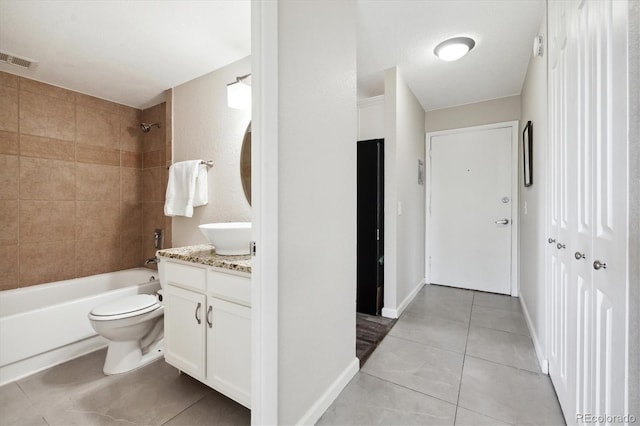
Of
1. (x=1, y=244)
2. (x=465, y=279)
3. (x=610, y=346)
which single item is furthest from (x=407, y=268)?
A: (x=1, y=244)

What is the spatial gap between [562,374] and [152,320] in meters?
2.53

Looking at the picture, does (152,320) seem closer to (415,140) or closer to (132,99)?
(132,99)

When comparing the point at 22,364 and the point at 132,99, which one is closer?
the point at 22,364

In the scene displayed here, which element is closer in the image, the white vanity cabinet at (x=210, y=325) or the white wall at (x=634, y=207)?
the white wall at (x=634, y=207)

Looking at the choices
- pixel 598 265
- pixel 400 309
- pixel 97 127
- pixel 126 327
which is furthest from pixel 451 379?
pixel 97 127

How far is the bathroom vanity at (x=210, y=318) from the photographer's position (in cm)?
132

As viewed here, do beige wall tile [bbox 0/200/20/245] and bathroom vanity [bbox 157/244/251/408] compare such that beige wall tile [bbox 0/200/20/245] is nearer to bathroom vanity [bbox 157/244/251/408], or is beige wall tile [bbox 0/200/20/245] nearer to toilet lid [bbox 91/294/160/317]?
toilet lid [bbox 91/294/160/317]

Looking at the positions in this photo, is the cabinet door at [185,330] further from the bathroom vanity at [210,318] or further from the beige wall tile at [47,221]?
the beige wall tile at [47,221]

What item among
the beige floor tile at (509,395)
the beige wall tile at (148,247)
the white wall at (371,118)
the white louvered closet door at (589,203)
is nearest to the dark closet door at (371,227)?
the white wall at (371,118)

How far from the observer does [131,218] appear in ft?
10.8

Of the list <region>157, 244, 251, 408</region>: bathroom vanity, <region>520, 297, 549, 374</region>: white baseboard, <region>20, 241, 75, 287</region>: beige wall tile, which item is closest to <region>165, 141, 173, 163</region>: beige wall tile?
<region>20, 241, 75, 287</region>: beige wall tile

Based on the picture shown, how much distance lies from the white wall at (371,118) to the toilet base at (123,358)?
2614mm

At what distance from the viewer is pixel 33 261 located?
8.52ft

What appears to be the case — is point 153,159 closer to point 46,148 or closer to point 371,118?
point 46,148
